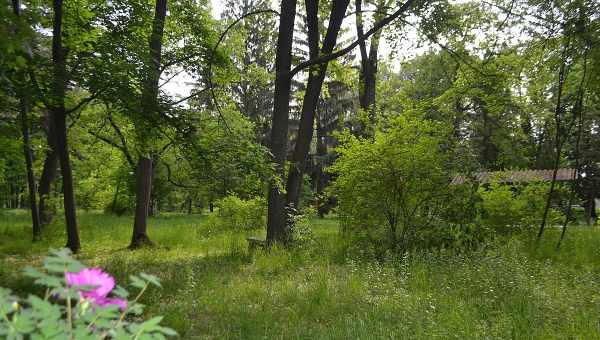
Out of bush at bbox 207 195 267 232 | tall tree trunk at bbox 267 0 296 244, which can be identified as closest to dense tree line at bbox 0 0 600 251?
tall tree trunk at bbox 267 0 296 244

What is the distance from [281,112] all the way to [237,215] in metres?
3.95

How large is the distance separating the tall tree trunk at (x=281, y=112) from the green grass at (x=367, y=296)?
113 centimetres

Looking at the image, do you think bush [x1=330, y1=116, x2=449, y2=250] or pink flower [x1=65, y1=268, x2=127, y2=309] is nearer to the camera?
pink flower [x1=65, y1=268, x2=127, y2=309]

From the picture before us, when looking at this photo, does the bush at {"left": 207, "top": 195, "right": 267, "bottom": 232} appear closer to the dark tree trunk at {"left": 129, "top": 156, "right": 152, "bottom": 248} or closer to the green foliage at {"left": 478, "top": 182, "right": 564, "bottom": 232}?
the dark tree trunk at {"left": 129, "top": 156, "right": 152, "bottom": 248}

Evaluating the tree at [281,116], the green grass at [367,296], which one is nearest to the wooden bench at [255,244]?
the tree at [281,116]

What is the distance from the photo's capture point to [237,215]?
473 inches

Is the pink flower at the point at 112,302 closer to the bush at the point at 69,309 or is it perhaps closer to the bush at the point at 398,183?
the bush at the point at 69,309

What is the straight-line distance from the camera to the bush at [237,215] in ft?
39.1

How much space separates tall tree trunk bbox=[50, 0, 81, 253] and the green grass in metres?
1.08

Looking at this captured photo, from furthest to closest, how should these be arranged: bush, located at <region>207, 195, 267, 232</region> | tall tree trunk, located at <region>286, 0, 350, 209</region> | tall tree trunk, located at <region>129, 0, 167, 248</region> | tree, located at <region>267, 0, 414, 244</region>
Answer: bush, located at <region>207, 195, 267, 232</region>, tall tree trunk, located at <region>286, 0, 350, 209</region>, tree, located at <region>267, 0, 414, 244</region>, tall tree trunk, located at <region>129, 0, 167, 248</region>

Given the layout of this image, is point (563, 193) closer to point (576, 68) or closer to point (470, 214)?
point (576, 68)

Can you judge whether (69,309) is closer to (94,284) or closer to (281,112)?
(94,284)

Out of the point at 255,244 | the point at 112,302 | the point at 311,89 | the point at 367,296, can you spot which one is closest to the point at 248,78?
the point at 311,89

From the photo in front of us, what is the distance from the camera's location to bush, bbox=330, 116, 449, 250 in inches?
312
